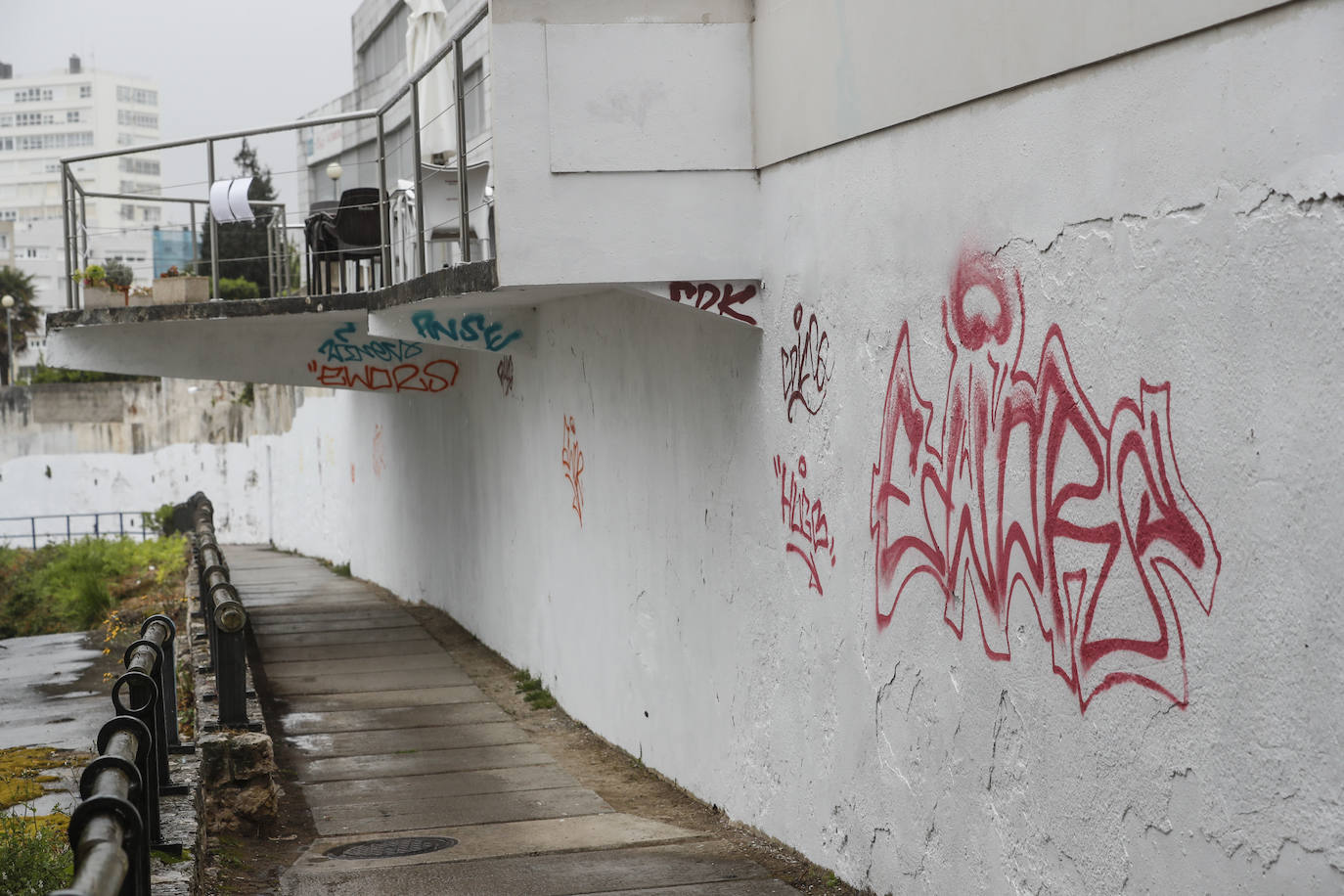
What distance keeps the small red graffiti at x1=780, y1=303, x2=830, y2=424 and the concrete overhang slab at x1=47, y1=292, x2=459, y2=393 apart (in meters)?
6.94

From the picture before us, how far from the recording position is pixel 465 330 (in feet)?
32.7

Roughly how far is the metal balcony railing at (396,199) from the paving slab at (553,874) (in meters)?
3.14

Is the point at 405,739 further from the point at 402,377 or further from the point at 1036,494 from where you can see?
the point at 1036,494

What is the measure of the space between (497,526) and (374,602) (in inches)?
215

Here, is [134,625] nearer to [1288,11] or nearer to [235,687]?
[235,687]

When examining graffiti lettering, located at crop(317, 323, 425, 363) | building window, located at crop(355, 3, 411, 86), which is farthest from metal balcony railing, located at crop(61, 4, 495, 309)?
building window, located at crop(355, 3, 411, 86)

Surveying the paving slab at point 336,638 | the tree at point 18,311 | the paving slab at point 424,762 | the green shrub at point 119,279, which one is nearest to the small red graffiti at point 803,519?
the paving slab at point 424,762

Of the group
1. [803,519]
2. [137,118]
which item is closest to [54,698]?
[803,519]

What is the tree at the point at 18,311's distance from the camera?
7219 cm

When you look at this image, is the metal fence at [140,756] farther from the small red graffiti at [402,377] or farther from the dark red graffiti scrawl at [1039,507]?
the small red graffiti at [402,377]

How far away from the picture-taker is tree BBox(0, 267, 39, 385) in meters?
72.2

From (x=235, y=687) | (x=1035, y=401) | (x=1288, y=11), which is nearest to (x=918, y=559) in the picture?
(x=1035, y=401)

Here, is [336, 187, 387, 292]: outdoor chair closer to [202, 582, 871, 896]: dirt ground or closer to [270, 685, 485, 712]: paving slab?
[270, 685, 485, 712]: paving slab

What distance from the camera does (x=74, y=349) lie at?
523 inches
